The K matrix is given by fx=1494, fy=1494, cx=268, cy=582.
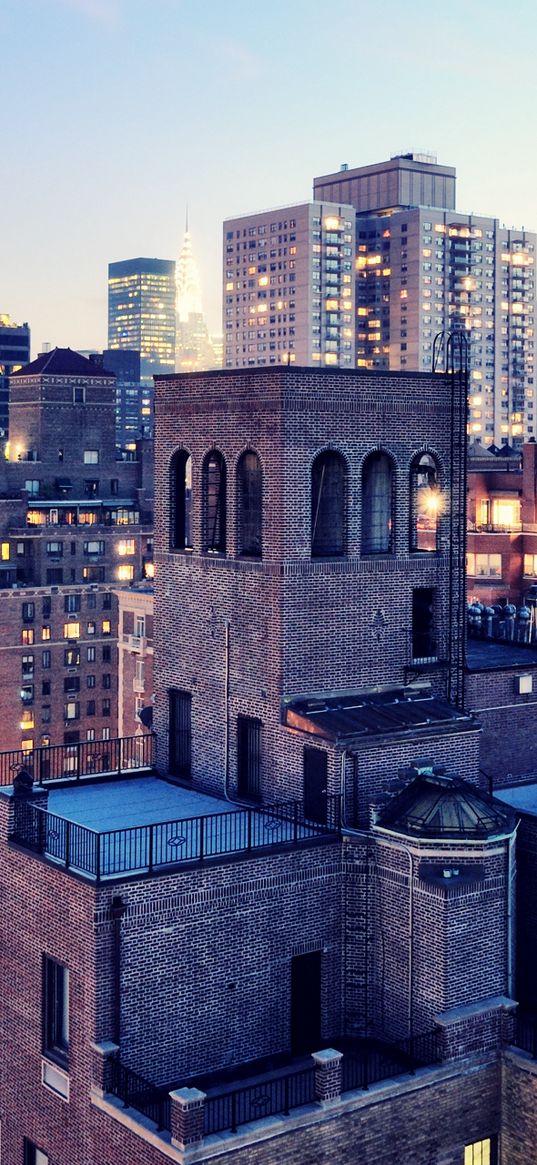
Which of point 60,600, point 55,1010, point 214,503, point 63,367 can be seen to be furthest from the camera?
point 63,367

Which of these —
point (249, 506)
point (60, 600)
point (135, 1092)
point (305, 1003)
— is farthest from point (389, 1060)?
point (60, 600)

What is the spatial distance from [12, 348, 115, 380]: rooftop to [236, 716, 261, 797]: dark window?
11086 cm

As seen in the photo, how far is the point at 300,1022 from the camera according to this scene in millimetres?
33531

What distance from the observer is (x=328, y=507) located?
1480 inches

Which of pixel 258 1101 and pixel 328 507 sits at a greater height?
pixel 328 507

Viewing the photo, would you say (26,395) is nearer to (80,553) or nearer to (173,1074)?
(80,553)

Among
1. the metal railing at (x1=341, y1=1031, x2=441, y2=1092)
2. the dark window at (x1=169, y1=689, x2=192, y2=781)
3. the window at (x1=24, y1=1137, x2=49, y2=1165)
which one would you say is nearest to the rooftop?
the dark window at (x1=169, y1=689, x2=192, y2=781)

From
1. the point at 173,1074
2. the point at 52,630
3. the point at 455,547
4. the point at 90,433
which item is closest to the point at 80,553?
the point at 52,630

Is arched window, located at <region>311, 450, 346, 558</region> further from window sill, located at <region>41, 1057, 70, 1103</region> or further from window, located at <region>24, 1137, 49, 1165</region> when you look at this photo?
window, located at <region>24, 1137, 49, 1165</region>

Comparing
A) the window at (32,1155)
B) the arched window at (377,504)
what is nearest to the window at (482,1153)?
the window at (32,1155)

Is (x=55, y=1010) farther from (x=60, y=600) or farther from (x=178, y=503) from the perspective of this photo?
(x=60, y=600)

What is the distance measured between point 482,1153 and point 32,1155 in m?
10.2

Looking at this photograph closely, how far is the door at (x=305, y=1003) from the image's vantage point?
3344 centimetres

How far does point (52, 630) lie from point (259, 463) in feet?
301
